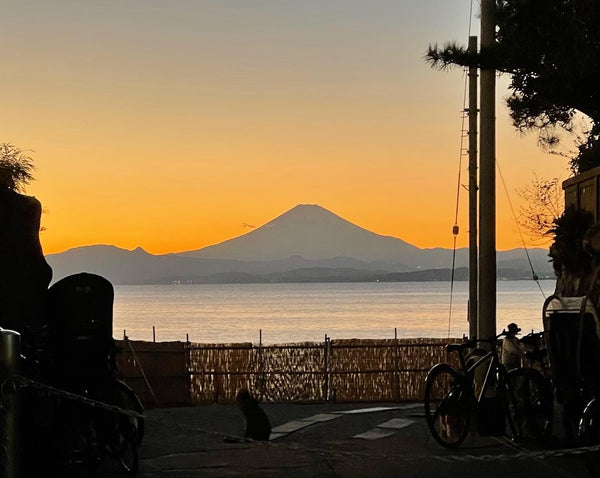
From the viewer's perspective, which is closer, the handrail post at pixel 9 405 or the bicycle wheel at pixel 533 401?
the handrail post at pixel 9 405

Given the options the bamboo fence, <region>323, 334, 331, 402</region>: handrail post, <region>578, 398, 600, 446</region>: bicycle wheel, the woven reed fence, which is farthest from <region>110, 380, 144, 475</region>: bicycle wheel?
<region>323, 334, 331, 402</region>: handrail post

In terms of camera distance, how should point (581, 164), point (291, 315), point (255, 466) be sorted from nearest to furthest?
1. point (255, 466)
2. point (581, 164)
3. point (291, 315)

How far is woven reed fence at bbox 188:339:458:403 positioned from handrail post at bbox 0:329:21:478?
57.5ft

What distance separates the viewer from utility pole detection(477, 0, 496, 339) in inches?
533

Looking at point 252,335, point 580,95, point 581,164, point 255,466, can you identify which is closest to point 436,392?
point 581,164

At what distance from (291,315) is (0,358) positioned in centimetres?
12843

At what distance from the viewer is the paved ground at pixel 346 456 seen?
9656mm

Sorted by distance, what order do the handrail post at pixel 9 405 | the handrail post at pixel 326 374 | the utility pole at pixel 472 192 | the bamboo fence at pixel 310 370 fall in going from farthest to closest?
the handrail post at pixel 326 374 < the bamboo fence at pixel 310 370 < the utility pole at pixel 472 192 < the handrail post at pixel 9 405

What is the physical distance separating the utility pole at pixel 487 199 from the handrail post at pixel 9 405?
9622mm

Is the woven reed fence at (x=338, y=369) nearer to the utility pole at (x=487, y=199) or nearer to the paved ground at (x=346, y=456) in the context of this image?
the paved ground at (x=346, y=456)

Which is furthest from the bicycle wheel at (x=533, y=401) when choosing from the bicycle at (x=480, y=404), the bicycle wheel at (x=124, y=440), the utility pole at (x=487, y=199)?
the bicycle wheel at (x=124, y=440)

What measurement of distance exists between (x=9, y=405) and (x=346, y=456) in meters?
6.81

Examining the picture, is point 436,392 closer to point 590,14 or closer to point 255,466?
point 590,14

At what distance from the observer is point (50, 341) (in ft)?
33.3
